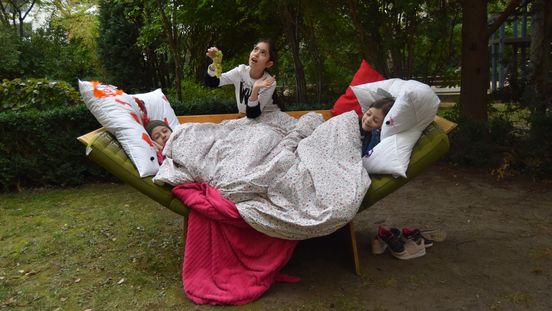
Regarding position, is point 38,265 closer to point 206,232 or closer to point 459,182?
point 206,232

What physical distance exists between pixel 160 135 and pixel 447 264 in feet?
6.24

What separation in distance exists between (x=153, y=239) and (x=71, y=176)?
186cm

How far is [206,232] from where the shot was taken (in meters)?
2.46

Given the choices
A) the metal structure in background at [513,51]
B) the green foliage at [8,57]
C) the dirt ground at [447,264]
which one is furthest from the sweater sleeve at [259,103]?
the green foliage at [8,57]

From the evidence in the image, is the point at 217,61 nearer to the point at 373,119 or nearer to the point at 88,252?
the point at 373,119

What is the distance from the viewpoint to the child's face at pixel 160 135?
3.01m

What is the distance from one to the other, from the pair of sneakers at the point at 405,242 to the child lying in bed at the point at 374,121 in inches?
21.0

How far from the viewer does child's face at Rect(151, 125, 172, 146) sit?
3.01 meters

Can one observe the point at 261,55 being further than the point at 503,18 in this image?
No

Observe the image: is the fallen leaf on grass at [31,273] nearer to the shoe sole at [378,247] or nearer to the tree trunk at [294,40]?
the shoe sole at [378,247]

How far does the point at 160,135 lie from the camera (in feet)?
9.93

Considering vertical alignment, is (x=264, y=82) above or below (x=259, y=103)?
above

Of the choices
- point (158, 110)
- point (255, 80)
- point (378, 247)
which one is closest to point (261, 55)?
point (255, 80)

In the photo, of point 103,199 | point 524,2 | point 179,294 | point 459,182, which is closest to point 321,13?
point 524,2
